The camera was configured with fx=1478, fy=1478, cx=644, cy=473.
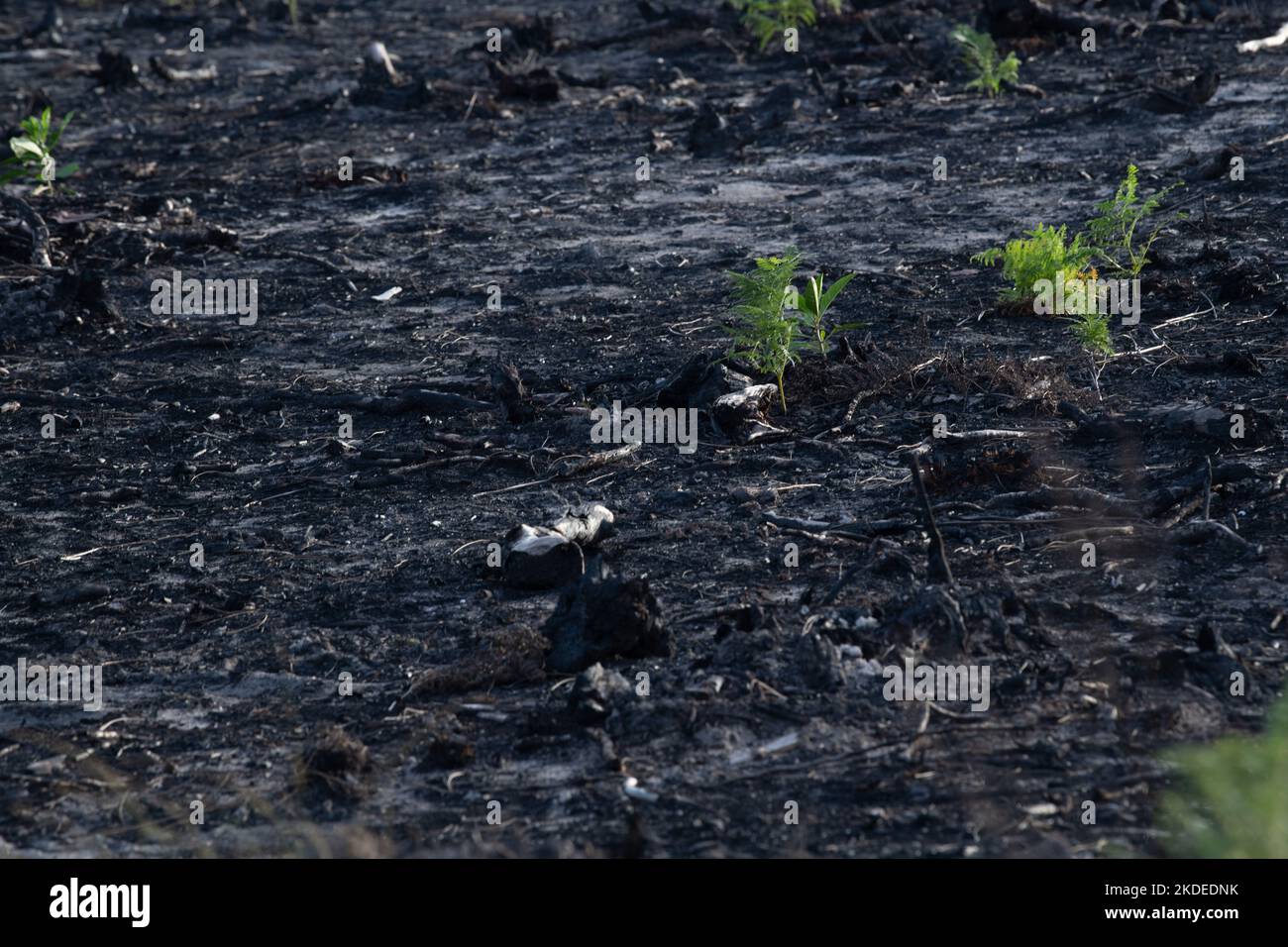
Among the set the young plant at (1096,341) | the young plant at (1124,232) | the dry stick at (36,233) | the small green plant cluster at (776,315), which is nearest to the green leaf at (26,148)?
the dry stick at (36,233)

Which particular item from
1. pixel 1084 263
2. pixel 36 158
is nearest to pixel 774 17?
pixel 36 158

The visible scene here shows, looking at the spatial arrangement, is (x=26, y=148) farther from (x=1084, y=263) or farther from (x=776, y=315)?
(x=1084, y=263)

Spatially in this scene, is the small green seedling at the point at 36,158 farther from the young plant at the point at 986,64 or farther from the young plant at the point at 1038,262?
the young plant at the point at 986,64

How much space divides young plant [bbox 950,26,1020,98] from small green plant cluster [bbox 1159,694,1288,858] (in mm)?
9345

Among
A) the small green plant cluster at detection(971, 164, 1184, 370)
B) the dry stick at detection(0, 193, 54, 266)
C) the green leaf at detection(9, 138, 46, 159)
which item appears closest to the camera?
the small green plant cluster at detection(971, 164, 1184, 370)

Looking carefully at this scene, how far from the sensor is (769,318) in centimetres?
676

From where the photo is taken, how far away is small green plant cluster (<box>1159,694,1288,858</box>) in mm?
3096

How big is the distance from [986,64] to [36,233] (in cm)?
782

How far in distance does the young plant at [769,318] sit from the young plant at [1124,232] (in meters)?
1.80

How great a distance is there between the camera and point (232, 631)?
17.3 feet

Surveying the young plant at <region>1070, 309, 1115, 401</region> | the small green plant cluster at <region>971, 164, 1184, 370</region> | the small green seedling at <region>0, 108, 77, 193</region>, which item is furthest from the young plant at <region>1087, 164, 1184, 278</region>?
the small green seedling at <region>0, 108, 77, 193</region>

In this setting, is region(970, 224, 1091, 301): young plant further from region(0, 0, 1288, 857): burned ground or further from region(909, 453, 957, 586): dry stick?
region(909, 453, 957, 586): dry stick
